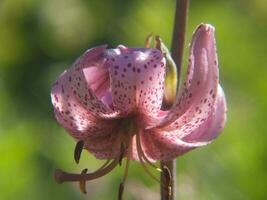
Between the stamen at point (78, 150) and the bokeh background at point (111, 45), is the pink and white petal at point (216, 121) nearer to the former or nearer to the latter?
the stamen at point (78, 150)

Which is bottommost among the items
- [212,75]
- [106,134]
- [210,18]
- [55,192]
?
[55,192]

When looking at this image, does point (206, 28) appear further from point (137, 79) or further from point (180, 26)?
point (137, 79)

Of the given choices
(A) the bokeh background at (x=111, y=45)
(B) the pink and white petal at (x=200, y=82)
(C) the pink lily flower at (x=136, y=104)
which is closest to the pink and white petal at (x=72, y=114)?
(C) the pink lily flower at (x=136, y=104)

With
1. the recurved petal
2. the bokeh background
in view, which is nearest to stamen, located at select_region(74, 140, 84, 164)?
the recurved petal


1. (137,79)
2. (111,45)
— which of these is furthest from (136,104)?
(111,45)

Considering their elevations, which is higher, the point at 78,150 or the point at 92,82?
the point at 92,82

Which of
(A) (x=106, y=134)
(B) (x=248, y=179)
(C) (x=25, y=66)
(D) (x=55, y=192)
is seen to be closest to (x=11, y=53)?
(C) (x=25, y=66)

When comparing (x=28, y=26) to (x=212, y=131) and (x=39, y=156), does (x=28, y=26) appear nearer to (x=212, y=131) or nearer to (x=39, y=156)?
(x=39, y=156)
